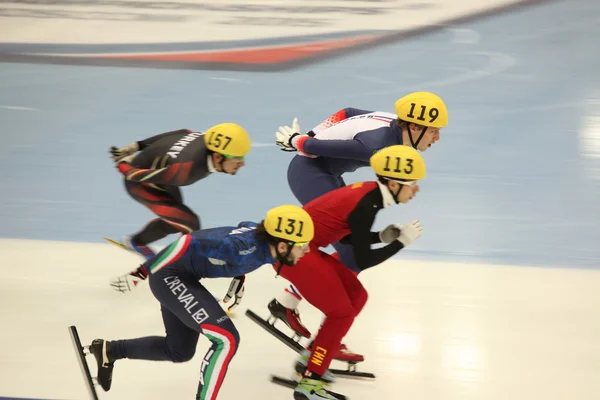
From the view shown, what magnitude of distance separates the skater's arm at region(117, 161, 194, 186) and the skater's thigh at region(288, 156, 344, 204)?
615 mm

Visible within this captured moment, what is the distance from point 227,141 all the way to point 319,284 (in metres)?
1.01

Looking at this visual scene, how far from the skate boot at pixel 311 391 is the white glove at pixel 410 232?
0.78 m

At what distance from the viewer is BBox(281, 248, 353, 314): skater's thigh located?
3604 mm

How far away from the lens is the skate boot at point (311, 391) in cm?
355

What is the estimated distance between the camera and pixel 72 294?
470 cm

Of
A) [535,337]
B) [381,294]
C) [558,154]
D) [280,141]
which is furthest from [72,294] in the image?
[558,154]

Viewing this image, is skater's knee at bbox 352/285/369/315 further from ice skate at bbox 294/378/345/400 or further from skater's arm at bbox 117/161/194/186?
skater's arm at bbox 117/161/194/186

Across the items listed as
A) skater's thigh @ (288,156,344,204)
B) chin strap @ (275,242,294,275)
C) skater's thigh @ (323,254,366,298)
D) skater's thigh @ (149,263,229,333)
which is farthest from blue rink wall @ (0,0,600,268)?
skater's thigh @ (149,263,229,333)

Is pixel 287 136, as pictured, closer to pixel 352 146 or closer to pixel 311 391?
pixel 352 146

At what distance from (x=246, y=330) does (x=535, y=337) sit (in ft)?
5.30

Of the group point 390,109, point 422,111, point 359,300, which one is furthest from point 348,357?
point 390,109

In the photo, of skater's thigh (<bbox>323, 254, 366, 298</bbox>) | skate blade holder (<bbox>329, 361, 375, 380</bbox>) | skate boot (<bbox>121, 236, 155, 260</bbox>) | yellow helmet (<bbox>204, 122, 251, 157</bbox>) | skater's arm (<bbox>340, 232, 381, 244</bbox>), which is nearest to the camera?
skater's arm (<bbox>340, 232, 381, 244</bbox>)

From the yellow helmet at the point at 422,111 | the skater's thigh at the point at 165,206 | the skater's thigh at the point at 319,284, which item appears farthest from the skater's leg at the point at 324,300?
the skater's thigh at the point at 165,206

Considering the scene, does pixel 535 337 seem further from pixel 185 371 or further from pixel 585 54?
pixel 585 54
